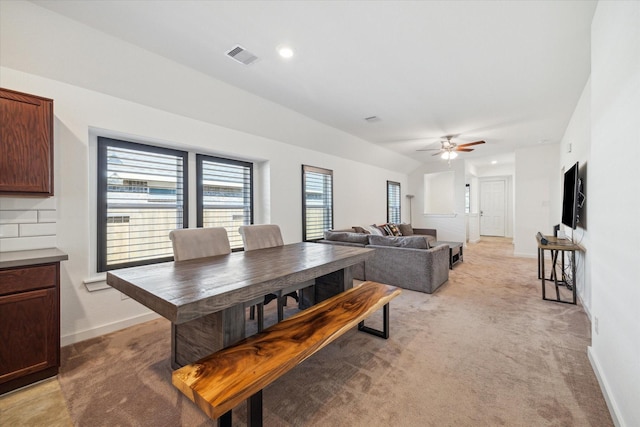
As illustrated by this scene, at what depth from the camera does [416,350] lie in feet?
7.45

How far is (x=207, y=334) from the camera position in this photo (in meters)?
1.75

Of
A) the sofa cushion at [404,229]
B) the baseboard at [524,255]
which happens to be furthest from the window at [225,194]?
the baseboard at [524,255]

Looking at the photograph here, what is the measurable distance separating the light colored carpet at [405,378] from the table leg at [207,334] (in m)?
0.21

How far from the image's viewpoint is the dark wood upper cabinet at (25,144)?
190 centimetres

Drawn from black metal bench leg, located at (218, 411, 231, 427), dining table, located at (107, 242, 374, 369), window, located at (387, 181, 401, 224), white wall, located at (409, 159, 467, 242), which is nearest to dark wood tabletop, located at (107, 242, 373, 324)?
dining table, located at (107, 242, 374, 369)

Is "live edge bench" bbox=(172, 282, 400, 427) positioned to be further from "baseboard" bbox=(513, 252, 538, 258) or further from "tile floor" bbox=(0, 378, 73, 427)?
"baseboard" bbox=(513, 252, 538, 258)

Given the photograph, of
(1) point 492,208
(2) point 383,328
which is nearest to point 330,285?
(2) point 383,328

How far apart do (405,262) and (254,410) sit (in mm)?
3037

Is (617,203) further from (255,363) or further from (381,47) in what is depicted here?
(255,363)

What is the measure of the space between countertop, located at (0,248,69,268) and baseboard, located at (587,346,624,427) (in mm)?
3637

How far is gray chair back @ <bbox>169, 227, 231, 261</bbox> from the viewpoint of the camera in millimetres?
2281

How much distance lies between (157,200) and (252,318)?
5.96 ft

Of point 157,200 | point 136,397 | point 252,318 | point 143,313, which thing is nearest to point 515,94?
point 252,318

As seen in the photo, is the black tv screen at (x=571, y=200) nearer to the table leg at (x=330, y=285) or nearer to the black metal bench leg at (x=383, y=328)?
the black metal bench leg at (x=383, y=328)
